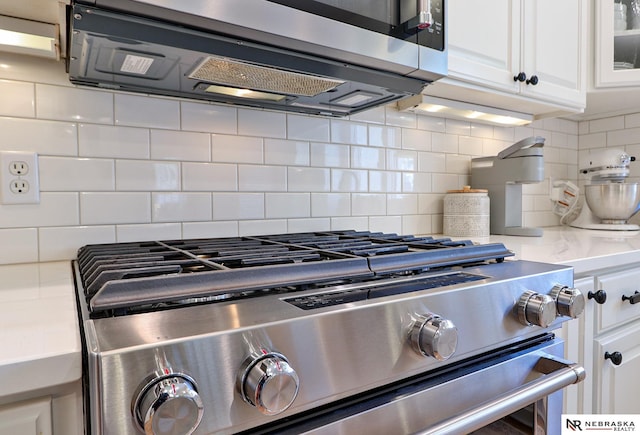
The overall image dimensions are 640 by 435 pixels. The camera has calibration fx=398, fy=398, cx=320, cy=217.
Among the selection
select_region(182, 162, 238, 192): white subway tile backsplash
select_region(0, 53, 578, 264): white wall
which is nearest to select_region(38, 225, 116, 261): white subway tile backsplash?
select_region(0, 53, 578, 264): white wall

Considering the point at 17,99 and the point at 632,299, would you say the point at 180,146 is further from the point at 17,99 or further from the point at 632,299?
the point at 632,299

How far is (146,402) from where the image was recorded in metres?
0.36

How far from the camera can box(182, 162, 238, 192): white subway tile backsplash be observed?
1.09 metres

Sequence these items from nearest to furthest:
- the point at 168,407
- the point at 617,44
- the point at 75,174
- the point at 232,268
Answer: the point at 168,407
the point at 232,268
the point at 75,174
the point at 617,44

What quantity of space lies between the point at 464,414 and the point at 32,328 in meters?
0.58

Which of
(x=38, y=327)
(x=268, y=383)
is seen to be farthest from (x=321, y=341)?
(x=38, y=327)

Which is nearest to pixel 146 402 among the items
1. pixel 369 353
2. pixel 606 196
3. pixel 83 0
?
pixel 369 353

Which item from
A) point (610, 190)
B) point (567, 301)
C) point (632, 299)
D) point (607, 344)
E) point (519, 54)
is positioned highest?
point (519, 54)

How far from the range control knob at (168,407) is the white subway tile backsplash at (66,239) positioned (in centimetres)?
73

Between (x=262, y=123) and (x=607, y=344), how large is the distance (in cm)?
117

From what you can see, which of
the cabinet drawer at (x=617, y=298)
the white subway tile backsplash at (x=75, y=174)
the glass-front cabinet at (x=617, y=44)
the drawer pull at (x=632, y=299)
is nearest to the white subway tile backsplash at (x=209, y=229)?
the white subway tile backsplash at (x=75, y=174)

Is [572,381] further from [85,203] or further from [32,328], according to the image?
[85,203]

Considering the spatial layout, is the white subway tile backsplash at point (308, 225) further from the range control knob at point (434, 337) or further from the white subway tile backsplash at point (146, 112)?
the range control knob at point (434, 337)

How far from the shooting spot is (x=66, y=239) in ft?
3.12
